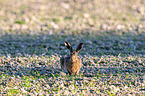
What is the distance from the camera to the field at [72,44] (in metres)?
A: 6.34

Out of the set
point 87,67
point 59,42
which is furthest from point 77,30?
point 87,67

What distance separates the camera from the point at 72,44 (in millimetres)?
10258

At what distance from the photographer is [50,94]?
582 centimetres

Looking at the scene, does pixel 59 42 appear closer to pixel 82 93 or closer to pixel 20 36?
pixel 20 36

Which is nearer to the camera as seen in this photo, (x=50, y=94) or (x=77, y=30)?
(x=50, y=94)

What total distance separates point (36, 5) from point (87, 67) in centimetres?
1029

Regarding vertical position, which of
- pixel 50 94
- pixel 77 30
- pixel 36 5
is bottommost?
pixel 50 94

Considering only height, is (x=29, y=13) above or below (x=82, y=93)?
above

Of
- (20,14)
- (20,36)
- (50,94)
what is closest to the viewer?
(50,94)

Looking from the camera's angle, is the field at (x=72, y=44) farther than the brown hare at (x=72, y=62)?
No

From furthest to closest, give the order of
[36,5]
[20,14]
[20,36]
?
[36,5] → [20,14] → [20,36]

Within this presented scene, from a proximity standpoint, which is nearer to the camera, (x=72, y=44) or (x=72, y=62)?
(x=72, y=62)

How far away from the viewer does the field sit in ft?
20.8

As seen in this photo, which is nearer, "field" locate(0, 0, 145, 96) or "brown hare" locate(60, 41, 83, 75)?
"field" locate(0, 0, 145, 96)
